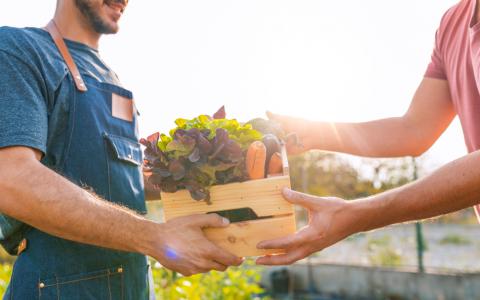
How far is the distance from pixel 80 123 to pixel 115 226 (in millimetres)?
433

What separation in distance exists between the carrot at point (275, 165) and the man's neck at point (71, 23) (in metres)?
0.98

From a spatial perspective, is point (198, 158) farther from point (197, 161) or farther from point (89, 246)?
point (89, 246)

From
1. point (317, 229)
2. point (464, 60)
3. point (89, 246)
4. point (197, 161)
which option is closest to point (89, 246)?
point (89, 246)

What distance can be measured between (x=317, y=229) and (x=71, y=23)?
4.44ft

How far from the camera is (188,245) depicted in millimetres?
1933

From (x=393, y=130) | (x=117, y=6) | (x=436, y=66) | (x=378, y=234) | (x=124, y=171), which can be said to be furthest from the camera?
(x=378, y=234)

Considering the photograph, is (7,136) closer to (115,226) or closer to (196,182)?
(115,226)

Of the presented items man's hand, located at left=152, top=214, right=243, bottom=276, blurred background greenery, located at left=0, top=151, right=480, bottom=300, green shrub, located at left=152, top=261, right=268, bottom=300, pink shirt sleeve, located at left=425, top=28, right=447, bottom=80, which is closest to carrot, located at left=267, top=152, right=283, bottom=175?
man's hand, located at left=152, top=214, right=243, bottom=276

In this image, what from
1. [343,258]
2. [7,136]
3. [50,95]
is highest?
[50,95]

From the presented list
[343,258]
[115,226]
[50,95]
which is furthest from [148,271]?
[343,258]

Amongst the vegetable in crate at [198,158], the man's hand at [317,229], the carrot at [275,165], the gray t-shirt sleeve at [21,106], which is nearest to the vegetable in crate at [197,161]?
the vegetable in crate at [198,158]

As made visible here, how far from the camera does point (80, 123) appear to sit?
203 centimetres

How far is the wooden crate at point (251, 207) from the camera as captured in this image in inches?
78.1

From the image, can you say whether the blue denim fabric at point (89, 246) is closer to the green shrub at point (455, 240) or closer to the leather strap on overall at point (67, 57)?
the leather strap on overall at point (67, 57)
